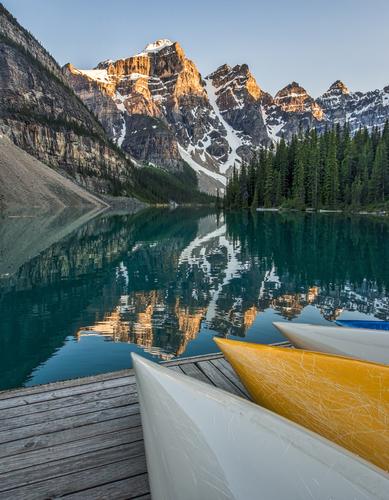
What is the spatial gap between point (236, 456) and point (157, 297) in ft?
39.8

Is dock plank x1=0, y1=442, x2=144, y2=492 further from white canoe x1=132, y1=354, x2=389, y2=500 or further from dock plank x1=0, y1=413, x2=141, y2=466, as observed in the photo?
white canoe x1=132, y1=354, x2=389, y2=500

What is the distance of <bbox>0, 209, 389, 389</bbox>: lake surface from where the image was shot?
920 cm

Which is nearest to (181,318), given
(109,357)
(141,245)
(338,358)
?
(109,357)

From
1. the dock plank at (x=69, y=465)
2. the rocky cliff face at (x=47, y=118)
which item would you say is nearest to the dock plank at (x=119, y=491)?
the dock plank at (x=69, y=465)

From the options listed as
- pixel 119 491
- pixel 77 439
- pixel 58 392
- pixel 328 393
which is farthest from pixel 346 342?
pixel 58 392

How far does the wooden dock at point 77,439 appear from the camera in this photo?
310 centimetres

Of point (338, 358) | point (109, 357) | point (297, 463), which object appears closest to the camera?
point (297, 463)

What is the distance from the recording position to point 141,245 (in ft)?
95.5

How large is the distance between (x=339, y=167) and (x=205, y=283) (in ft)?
252

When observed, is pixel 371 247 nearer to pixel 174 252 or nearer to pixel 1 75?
pixel 174 252

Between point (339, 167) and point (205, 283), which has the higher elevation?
point (339, 167)

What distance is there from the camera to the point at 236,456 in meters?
2.38

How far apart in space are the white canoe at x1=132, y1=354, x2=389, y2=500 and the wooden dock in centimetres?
52

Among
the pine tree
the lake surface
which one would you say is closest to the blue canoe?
the lake surface
